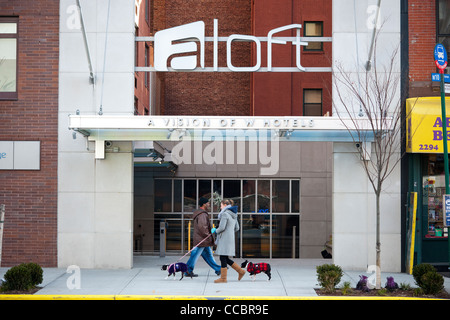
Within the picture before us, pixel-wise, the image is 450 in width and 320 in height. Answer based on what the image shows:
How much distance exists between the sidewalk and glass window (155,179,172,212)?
9931mm

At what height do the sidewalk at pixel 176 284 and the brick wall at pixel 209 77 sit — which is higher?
the brick wall at pixel 209 77

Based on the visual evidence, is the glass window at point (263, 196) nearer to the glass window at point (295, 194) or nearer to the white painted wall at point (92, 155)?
the glass window at point (295, 194)

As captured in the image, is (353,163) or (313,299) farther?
(353,163)

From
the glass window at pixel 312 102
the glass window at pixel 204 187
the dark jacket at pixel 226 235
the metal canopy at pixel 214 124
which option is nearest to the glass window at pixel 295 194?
the glass window at pixel 312 102

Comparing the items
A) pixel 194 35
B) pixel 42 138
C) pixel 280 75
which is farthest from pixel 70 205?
pixel 280 75

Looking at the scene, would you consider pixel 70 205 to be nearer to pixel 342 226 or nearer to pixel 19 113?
pixel 19 113

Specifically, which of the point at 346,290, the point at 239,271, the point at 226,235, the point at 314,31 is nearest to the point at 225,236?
the point at 226,235

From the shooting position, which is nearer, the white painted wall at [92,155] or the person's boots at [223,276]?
the person's boots at [223,276]

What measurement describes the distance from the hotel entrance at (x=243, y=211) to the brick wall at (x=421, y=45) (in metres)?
11.1

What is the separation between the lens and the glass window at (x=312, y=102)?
25.9 m

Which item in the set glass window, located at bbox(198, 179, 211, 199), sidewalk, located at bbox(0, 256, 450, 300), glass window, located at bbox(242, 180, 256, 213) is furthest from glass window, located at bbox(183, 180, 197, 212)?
sidewalk, located at bbox(0, 256, 450, 300)

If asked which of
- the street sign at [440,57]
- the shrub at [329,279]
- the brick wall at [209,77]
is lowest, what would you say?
the shrub at [329,279]

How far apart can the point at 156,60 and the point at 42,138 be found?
11.7 ft

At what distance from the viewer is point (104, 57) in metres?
14.8
